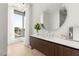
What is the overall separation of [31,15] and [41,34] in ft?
1.43

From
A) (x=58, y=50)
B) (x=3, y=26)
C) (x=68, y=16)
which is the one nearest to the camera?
(x=3, y=26)

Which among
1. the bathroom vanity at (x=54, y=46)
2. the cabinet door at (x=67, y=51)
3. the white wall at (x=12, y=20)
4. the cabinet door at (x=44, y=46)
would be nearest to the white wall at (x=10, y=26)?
the white wall at (x=12, y=20)

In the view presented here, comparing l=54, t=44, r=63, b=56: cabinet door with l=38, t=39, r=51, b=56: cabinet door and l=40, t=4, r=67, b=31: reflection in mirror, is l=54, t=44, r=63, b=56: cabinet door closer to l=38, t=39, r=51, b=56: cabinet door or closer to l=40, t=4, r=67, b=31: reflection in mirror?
l=38, t=39, r=51, b=56: cabinet door

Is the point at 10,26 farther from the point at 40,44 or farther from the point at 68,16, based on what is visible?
the point at 68,16

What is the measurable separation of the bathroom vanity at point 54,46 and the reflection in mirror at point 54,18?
301 millimetres

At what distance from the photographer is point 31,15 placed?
6.95 ft

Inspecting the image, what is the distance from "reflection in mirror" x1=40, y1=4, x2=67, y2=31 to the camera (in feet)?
7.26

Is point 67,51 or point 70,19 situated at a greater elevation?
point 70,19

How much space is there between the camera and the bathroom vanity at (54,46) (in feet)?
5.74

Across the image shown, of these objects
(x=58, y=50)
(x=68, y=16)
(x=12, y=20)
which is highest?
(x=68, y=16)

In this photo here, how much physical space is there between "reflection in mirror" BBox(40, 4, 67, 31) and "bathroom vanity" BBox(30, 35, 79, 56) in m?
0.30

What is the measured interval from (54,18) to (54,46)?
0.58 metres

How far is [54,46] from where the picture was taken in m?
2.03

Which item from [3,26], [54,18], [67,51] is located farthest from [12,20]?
[67,51]
